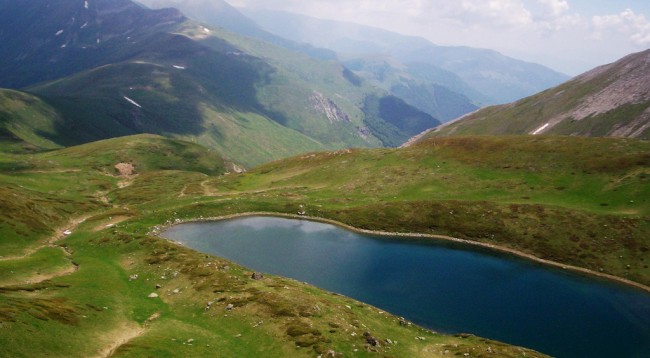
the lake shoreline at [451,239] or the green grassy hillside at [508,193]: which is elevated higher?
the green grassy hillside at [508,193]

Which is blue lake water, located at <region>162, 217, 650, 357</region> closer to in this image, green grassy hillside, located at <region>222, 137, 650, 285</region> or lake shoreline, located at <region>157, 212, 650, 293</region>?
lake shoreline, located at <region>157, 212, 650, 293</region>

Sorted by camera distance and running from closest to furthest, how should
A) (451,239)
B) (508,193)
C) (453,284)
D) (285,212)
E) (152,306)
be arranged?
1. (152,306)
2. (453,284)
3. (451,239)
4. (508,193)
5. (285,212)

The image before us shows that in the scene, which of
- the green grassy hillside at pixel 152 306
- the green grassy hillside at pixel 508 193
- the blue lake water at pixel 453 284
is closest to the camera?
the green grassy hillside at pixel 152 306

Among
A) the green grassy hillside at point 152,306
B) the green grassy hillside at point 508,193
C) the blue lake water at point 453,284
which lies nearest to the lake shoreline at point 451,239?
the green grassy hillside at point 508,193

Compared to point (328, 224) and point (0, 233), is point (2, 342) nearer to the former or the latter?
point (0, 233)

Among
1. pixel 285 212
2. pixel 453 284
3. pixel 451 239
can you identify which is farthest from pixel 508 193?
pixel 285 212

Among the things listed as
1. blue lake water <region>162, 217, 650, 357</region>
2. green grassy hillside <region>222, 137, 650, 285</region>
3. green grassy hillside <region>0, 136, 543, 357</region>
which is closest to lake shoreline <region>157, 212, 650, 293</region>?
green grassy hillside <region>222, 137, 650, 285</region>

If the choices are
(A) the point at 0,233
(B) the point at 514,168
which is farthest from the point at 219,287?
(B) the point at 514,168

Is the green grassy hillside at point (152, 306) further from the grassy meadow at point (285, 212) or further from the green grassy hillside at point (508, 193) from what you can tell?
the green grassy hillside at point (508, 193)

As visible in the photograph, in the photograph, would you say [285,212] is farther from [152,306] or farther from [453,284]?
[152,306]
